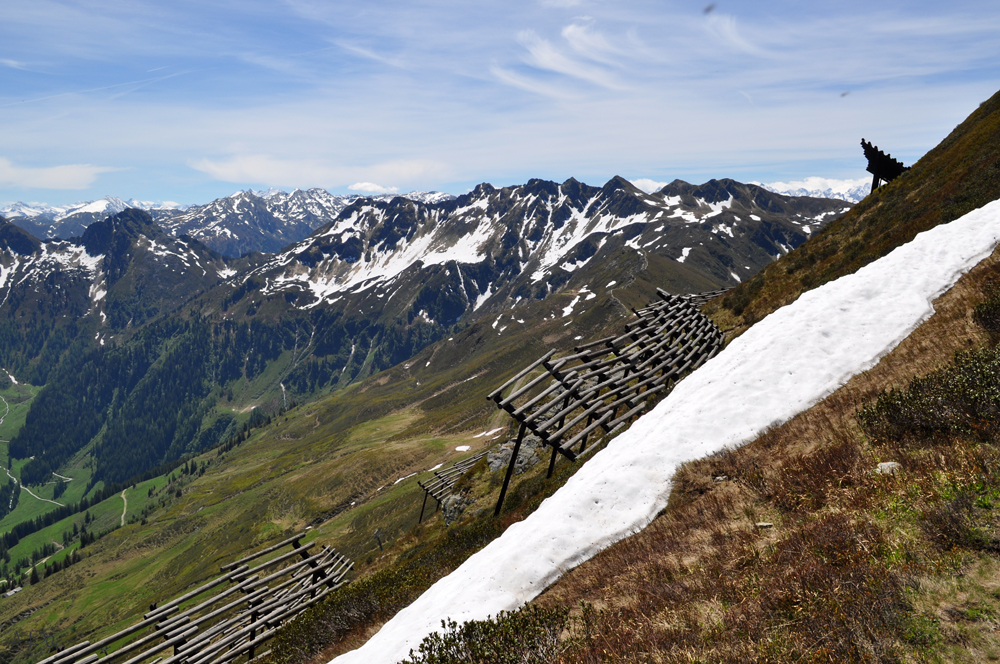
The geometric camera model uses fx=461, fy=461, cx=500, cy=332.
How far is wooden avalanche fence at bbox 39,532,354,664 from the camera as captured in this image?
15.3 meters

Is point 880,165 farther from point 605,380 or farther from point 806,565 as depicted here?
point 806,565

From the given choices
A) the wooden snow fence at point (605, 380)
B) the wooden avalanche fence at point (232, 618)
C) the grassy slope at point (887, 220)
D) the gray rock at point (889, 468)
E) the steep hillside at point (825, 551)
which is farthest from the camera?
the grassy slope at point (887, 220)

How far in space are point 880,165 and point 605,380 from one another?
1653 inches

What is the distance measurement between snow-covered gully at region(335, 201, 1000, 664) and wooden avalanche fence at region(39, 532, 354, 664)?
948 centimetres

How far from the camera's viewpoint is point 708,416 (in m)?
12.0

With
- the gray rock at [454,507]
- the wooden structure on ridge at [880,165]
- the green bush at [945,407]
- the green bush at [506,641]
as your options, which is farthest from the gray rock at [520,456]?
the wooden structure on ridge at [880,165]

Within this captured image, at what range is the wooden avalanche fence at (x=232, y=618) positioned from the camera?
1533 cm

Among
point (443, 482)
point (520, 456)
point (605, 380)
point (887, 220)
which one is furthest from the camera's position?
point (443, 482)

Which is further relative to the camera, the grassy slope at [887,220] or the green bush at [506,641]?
the grassy slope at [887,220]

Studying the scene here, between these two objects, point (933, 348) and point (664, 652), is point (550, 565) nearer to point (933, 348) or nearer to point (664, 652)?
point (664, 652)

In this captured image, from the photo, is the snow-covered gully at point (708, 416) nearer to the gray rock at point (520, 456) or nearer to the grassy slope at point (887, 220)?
the grassy slope at point (887, 220)

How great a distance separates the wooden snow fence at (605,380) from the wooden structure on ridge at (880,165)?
3210 centimetres

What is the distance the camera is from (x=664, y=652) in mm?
5367

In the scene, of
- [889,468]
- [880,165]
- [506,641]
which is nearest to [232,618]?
[506,641]
